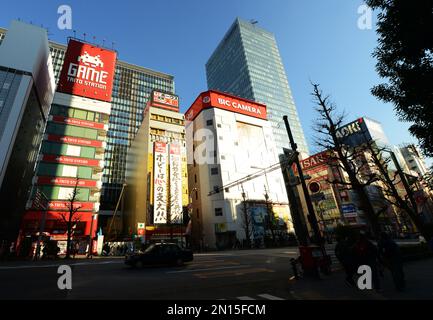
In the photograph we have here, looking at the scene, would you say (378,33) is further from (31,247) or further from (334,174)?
(334,174)

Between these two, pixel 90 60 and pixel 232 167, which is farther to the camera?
pixel 232 167

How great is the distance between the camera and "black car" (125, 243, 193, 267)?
13.7 m

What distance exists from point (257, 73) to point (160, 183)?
82.8 m

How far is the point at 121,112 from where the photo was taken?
85875 millimetres

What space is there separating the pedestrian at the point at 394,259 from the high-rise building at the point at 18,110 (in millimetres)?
47611

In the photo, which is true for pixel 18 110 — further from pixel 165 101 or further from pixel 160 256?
pixel 160 256

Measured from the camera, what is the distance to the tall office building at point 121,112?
7275 cm

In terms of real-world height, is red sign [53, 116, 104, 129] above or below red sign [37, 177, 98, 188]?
above

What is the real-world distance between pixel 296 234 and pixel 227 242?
15.6 meters

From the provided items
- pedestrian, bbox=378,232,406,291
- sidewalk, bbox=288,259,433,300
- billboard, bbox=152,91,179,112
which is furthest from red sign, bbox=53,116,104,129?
pedestrian, bbox=378,232,406,291

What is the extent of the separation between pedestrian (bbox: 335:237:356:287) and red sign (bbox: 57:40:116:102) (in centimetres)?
4858

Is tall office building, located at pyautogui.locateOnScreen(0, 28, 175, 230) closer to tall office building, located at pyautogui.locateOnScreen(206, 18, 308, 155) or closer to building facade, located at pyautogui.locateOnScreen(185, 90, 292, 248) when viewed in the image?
building facade, located at pyautogui.locateOnScreen(185, 90, 292, 248)

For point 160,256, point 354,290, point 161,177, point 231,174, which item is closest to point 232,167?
point 231,174
